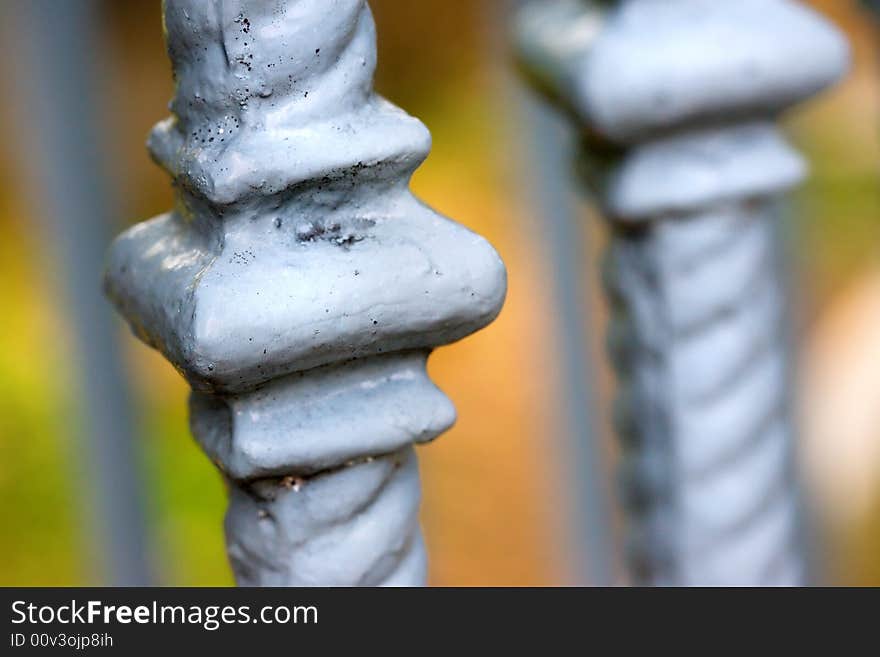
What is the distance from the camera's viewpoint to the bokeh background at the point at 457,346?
1.04 metres

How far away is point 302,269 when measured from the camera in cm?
32

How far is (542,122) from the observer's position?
1.14 m

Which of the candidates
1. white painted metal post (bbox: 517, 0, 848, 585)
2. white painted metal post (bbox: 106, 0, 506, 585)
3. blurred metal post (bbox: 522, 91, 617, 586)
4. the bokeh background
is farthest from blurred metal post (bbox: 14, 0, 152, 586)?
white painted metal post (bbox: 106, 0, 506, 585)

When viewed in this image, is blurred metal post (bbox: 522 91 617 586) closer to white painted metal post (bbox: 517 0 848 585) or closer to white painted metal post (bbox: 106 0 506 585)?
white painted metal post (bbox: 517 0 848 585)

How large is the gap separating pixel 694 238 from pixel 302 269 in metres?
0.21

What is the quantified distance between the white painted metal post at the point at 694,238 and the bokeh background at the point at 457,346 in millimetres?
579

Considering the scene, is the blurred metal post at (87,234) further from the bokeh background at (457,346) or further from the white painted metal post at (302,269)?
the white painted metal post at (302,269)

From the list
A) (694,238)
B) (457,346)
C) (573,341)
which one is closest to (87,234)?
(573,341)

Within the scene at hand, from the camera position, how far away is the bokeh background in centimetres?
104

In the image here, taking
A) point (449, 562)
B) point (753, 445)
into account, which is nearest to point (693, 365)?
point (753, 445)

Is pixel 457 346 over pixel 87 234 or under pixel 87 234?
under

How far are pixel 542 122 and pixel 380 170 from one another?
835 mm

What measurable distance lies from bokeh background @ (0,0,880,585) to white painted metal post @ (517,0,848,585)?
1.90 ft

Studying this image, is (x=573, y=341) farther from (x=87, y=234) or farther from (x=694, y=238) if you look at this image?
(x=694, y=238)
